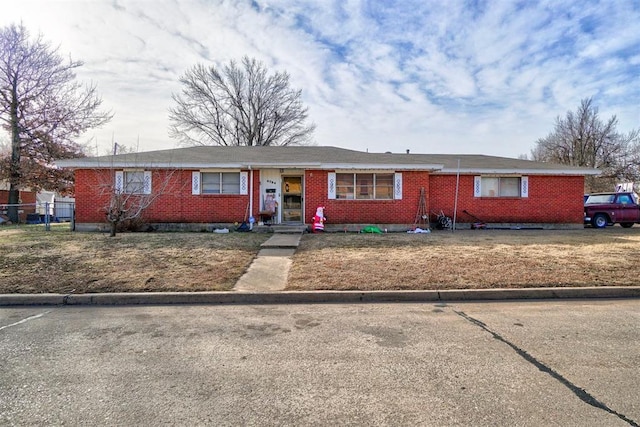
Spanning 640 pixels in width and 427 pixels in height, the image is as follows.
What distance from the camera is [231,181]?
15.2 meters

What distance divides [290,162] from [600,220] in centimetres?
1552

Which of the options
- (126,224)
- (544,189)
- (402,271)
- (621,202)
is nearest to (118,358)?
(402,271)

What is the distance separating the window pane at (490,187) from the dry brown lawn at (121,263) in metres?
10.8

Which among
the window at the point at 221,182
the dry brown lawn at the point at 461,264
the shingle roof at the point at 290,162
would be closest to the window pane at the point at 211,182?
the window at the point at 221,182

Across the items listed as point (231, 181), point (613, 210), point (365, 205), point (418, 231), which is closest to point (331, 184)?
point (365, 205)

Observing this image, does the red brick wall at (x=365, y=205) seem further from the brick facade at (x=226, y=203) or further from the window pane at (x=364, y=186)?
the window pane at (x=364, y=186)

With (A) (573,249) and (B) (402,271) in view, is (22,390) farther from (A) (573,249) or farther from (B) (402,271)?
(A) (573,249)

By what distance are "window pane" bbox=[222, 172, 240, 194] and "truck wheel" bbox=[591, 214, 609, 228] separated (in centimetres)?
1730

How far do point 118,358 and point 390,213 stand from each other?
41.3ft

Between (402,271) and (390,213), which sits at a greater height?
(390,213)

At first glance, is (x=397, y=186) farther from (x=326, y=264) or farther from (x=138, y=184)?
(x=138, y=184)

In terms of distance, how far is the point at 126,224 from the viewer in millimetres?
14008

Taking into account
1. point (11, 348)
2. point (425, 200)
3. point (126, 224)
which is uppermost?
point (425, 200)

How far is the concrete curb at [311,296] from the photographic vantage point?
5.79 metres
